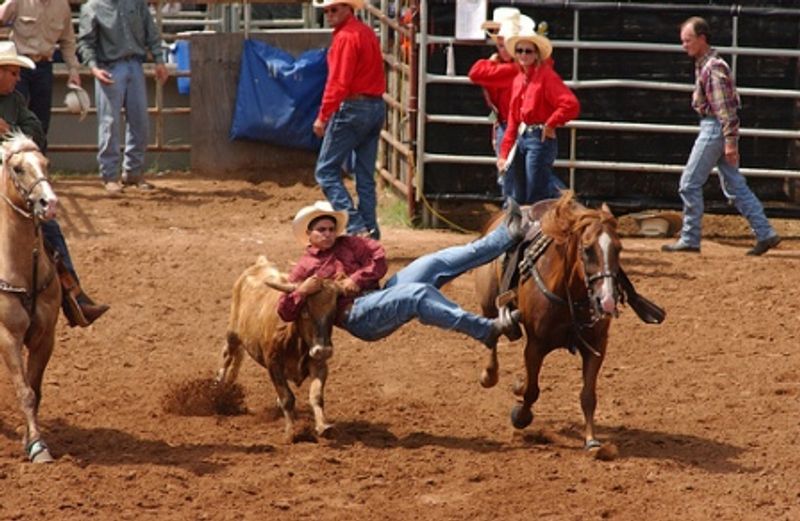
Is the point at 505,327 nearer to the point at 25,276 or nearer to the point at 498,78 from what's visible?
the point at 25,276

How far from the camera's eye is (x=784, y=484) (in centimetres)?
777

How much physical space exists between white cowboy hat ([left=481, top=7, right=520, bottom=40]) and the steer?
3.68 m

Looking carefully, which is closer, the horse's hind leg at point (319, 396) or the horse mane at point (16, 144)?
the horse mane at point (16, 144)

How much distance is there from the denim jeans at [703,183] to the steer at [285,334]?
4947 mm

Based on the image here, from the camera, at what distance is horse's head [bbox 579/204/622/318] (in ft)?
25.3

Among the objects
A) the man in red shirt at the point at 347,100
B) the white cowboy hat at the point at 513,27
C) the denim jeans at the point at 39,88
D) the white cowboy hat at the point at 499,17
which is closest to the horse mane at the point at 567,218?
the white cowboy hat at the point at 513,27

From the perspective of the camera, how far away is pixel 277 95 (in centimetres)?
1659

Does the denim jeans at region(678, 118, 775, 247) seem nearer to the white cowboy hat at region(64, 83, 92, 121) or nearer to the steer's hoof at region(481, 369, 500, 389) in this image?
the steer's hoof at region(481, 369, 500, 389)

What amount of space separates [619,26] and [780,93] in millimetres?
1434

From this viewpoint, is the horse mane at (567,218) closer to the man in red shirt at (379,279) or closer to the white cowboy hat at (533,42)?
the man in red shirt at (379,279)

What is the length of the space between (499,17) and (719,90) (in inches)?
69.5

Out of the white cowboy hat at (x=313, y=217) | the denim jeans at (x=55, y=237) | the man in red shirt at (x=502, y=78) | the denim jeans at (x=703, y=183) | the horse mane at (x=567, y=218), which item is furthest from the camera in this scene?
the denim jeans at (x=703, y=183)

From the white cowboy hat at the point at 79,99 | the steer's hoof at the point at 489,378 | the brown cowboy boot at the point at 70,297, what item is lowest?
the steer's hoof at the point at 489,378

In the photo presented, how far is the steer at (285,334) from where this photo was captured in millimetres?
8367
